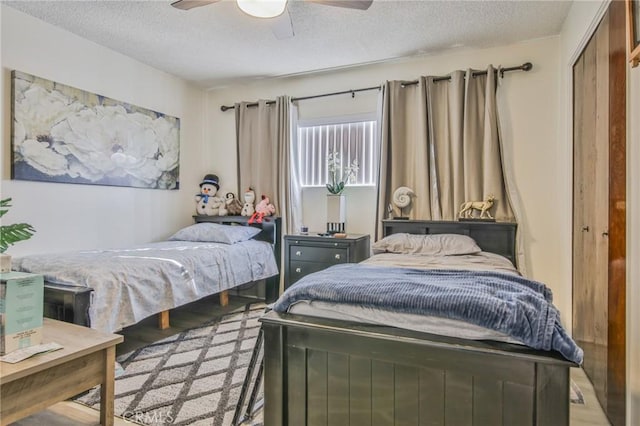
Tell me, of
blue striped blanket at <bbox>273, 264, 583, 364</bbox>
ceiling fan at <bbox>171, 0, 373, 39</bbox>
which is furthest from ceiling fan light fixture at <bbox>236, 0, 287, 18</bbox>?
blue striped blanket at <bbox>273, 264, 583, 364</bbox>

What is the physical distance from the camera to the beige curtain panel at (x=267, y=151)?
4.10m

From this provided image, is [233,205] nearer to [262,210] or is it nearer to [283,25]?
[262,210]

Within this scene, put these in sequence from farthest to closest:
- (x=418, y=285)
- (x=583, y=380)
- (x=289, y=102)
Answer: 1. (x=289, y=102)
2. (x=583, y=380)
3. (x=418, y=285)

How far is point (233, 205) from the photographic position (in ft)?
14.3

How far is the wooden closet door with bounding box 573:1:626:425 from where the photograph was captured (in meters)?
1.73

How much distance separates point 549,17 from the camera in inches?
112

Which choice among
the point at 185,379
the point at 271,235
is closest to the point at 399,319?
the point at 185,379

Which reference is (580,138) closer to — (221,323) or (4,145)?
(221,323)

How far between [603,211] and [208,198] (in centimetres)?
384

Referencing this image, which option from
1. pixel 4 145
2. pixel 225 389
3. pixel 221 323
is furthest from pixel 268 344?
pixel 4 145

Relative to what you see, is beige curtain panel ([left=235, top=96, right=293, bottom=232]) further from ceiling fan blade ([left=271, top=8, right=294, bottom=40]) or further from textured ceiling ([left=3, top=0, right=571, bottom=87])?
ceiling fan blade ([left=271, top=8, right=294, bottom=40])

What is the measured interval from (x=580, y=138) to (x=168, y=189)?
12.7ft

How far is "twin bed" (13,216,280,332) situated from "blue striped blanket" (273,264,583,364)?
1.38 metres

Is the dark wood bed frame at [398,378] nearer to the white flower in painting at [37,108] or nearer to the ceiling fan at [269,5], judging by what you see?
the ceiling fan at [269,5]
